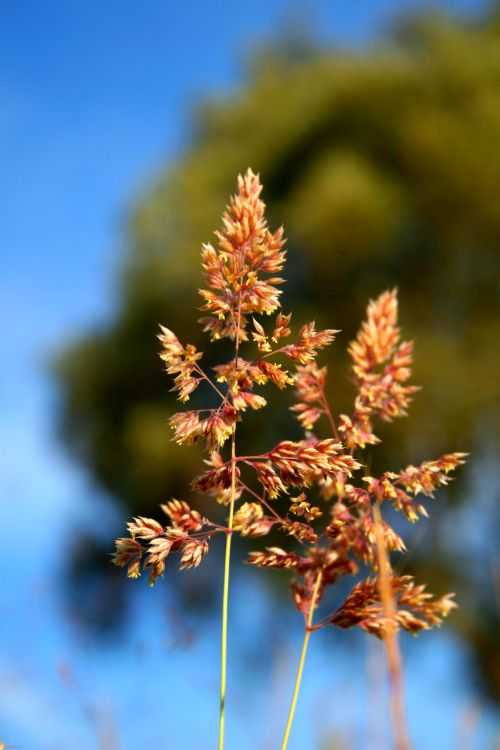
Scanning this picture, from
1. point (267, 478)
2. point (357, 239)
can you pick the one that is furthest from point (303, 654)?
point (357, 239)

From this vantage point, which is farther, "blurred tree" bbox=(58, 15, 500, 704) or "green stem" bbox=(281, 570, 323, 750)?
"blurred tree" bbox=(58, 15, 500, 704)

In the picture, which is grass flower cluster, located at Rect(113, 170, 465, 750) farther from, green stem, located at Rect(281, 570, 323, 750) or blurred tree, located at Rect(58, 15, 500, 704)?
blurred tree, located at Rect(58, 15, 500, 704)

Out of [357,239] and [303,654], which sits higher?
[357,239]

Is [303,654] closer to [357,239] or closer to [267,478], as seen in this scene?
[267,478]

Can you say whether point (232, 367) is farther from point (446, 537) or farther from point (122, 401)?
point (122, 401)

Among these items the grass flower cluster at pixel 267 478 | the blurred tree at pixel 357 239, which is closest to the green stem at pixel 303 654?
the grass flower cluster at pixel 267 478

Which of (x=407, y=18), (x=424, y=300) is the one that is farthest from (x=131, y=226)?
(x=407, y=18)

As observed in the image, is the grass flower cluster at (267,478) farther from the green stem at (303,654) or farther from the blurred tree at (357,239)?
the blurred tree at (357,239)

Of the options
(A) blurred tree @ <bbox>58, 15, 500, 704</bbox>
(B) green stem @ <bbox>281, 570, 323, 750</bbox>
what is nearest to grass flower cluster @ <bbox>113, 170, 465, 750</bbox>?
(B) green stem @ <bbox>281, 570, 323, 750</bbox>

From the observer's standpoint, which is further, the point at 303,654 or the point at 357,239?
the point at 357,239
